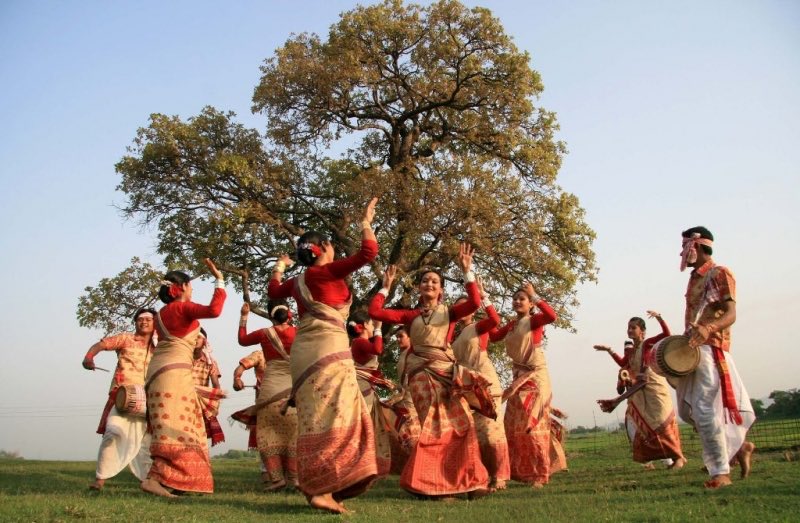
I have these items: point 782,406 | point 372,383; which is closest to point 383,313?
point 372,383

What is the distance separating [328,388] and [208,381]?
4.53 meters

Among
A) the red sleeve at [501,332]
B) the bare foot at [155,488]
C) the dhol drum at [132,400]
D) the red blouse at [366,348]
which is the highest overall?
the red sleeve at [501,332]

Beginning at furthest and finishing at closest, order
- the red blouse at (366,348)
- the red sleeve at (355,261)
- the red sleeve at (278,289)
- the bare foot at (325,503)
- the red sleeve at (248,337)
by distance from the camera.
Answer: the red sleeve at (248,337) → the red blouse at (366,348) → the red sleeve at (278,289) → the red sleeve at (355,261) → the bare foot at (325,503)

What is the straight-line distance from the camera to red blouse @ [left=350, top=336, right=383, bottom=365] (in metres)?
9.05

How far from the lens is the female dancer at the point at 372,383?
936cm

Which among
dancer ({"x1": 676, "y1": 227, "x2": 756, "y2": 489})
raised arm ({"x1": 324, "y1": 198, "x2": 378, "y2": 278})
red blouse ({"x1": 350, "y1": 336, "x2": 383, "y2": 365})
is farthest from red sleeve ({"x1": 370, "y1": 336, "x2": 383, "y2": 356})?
dancer ({"x1": 676, "y1": 227, "x2": 756, "y2": 489})

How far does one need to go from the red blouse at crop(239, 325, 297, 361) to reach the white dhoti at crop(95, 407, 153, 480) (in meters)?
1.54

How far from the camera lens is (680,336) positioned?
712 cm

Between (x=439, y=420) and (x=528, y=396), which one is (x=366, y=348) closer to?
(x=439, y=420)

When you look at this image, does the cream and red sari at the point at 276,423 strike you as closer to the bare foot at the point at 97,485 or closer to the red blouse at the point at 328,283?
the bare foot at the point at 97,485

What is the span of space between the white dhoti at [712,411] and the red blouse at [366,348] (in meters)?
3.39

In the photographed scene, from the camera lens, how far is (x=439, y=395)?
7.91 metres

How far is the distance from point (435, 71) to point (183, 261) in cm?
733

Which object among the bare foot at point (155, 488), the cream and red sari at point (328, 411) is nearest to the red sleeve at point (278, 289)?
the cream and red sari at point (328, 411)
